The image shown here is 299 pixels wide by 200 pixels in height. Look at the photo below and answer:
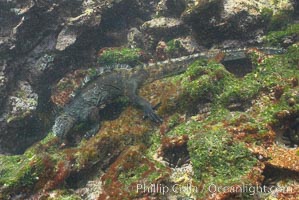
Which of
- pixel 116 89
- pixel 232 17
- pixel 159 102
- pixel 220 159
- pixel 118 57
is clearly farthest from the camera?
pixel 118 57

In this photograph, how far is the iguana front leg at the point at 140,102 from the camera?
675cm

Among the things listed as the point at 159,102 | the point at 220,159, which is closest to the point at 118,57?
the point at 159,102

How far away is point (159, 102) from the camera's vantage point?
711 centimetres

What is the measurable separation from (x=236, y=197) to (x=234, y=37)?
5.55 meters

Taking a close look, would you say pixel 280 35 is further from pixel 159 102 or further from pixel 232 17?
pixel 159 102

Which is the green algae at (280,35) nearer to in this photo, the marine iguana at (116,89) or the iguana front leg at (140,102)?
the marine iguana at (116,89)

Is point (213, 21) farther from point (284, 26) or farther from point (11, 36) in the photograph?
point (11, 36)

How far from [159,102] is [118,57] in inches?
132

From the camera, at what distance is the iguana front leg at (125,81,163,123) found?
6754mm

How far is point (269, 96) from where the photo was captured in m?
5.90

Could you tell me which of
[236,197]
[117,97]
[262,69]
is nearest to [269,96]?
[262,69]

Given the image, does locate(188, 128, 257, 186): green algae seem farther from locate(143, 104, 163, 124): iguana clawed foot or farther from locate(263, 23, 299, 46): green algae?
locate(263, 23, 299, 46): green algae

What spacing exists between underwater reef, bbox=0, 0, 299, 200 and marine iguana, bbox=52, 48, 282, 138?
0.32 ft

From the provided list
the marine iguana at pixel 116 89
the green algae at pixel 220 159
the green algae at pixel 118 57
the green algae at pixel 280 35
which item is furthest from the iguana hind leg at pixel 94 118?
the green algae at pixel 280 35
